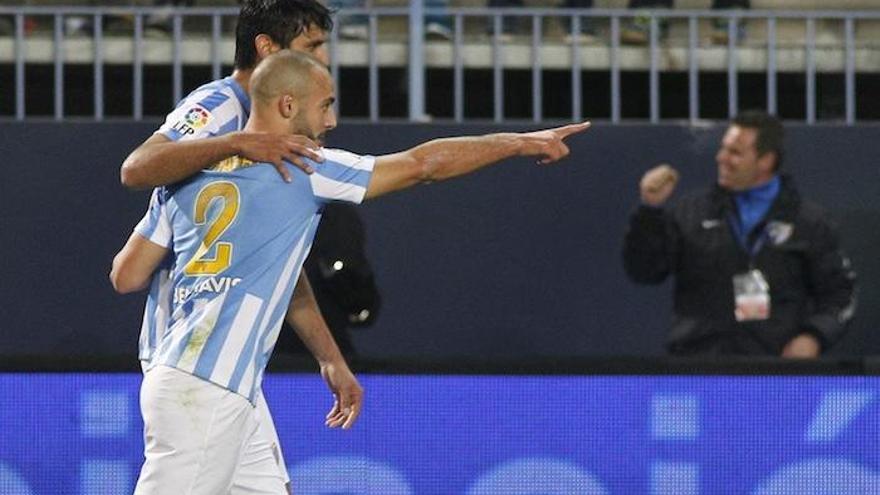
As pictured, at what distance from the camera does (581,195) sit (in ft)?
20.3

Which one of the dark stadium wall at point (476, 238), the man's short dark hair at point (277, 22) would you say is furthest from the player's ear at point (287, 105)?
the dark stadium wall at point (476, 238)

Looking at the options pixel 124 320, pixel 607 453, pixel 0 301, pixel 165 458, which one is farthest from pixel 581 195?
pixel 165 458

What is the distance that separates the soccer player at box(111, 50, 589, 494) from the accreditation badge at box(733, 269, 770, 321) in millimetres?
2018

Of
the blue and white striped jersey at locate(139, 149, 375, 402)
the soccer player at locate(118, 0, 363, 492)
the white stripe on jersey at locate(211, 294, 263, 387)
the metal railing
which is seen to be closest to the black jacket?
the metal railing

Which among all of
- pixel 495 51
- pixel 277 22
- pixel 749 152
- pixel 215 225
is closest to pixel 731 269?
pixel 749 152

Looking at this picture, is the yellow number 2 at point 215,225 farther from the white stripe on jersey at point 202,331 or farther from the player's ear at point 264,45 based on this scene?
the player's ear at point 264,45

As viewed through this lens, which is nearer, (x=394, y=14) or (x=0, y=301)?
(x=0, y=301)

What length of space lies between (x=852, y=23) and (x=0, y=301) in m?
3.79

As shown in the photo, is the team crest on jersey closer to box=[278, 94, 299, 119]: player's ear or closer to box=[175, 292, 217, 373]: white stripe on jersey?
box=[278, 94, 299, 119]: player's ear

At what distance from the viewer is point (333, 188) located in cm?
433

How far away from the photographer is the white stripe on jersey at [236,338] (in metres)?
4.25

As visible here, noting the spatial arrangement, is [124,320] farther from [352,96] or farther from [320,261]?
[352,96]

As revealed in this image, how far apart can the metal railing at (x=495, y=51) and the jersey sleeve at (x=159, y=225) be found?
2.66 metres

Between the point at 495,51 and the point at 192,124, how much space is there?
332 cm
